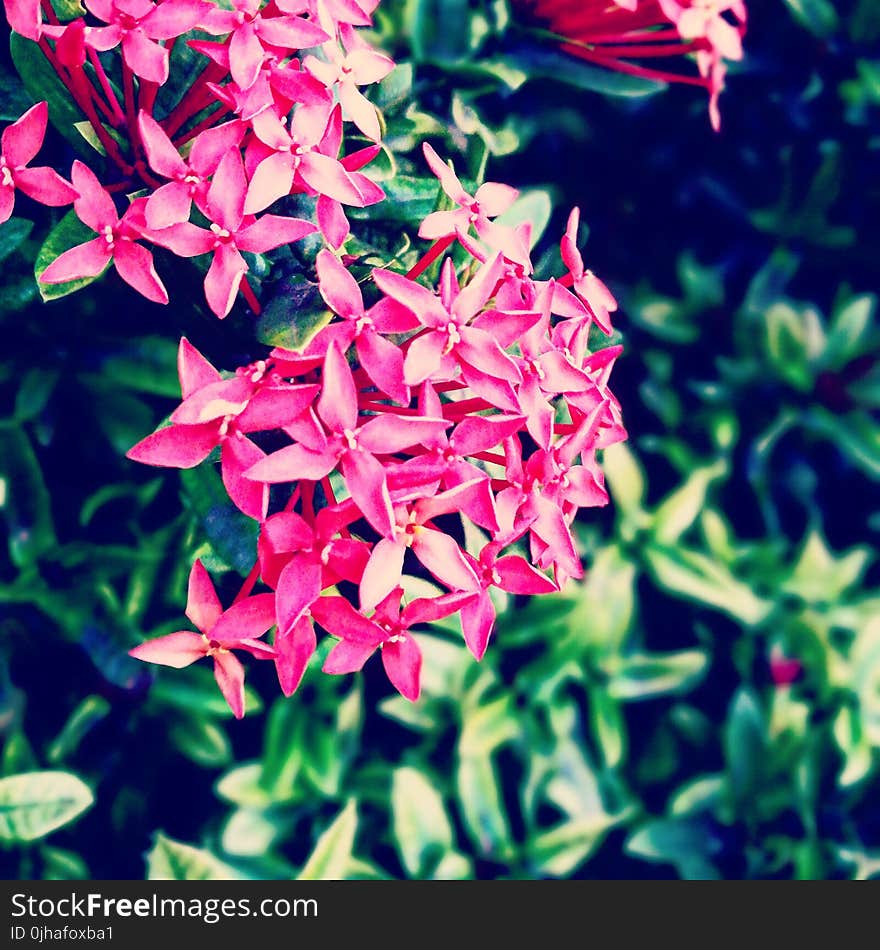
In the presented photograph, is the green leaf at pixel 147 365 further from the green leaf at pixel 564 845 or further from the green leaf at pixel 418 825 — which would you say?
the green leaf at pixel 564 845

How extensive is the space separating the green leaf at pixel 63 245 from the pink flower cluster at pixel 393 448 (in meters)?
0.11

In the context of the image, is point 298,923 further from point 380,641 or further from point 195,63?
point 195,63

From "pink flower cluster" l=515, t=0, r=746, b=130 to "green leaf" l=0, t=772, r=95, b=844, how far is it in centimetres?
73

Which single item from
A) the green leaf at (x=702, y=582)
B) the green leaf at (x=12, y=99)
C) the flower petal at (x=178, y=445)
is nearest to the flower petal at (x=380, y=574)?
the flower petal at (x=178, y=445)

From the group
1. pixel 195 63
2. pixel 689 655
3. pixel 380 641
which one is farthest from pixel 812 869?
pixel 195 63

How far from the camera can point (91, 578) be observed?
74 centimetres

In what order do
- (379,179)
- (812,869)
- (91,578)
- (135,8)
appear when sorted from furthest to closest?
(812,869), (91,578), (379,179), (135,8)

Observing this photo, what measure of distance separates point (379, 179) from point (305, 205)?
7 cm

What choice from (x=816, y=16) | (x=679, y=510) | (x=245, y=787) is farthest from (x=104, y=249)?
(x=816, y=16)

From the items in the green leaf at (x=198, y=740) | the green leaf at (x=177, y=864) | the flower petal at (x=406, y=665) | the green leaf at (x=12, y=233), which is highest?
the green leaf at (x=12, y=233)

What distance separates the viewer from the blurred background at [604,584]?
73 cm

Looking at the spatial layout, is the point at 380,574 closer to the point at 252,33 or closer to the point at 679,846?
the point at 252,33

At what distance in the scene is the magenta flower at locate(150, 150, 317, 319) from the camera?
17.0 inches

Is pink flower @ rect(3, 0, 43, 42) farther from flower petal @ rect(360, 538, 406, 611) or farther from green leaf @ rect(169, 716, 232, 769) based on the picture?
green leaf @ rect(169, 716, 232, 769)
